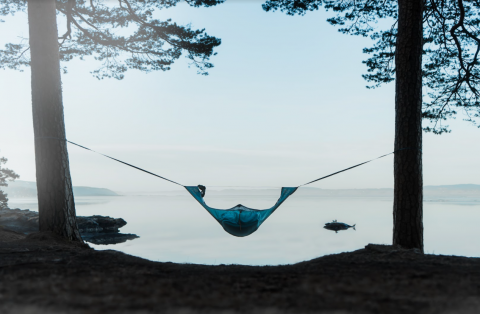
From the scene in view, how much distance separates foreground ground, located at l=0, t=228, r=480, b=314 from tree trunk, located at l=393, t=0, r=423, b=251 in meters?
1.10

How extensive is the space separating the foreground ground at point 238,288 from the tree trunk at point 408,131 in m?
1.10

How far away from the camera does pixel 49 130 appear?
13.5 ft

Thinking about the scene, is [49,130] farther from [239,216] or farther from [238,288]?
[238,288]

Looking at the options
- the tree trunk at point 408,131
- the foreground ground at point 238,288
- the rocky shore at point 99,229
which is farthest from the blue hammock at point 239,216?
the rocky shore at point 99,229

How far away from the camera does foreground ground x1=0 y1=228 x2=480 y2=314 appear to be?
1.42 m

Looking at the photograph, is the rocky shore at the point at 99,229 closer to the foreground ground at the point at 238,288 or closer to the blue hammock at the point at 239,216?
the blue hammock at the point at 239,216

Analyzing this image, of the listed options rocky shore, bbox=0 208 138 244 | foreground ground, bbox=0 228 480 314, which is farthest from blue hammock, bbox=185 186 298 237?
rocky shore, bbox=0 208 138 244

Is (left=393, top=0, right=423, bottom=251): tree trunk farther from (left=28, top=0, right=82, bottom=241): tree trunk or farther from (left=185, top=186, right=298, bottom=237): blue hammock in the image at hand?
(left=28, top=0, right=82, bottom=241): tree trunk

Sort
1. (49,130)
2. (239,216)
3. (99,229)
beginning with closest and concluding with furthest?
(49,130)
(239,216)
(99,229)

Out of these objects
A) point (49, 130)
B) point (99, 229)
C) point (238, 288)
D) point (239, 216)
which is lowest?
point (99, 229)

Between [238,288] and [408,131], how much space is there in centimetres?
287

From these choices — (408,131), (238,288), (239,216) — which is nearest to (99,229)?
(239,216)

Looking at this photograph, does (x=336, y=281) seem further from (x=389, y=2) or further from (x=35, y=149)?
(x=389, y=2)

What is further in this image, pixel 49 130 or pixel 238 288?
pixel 49 130
